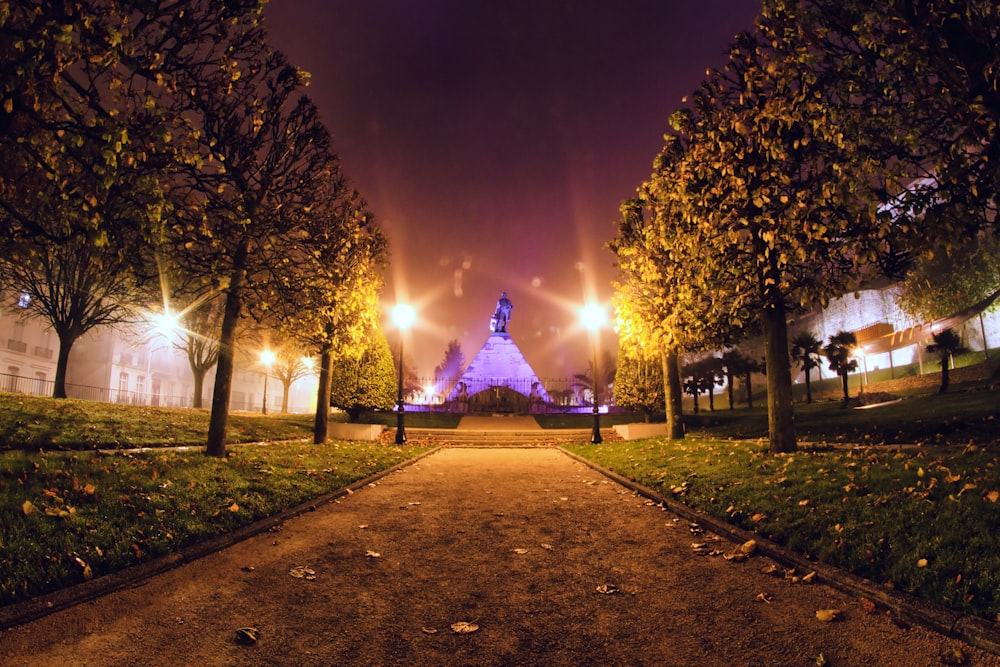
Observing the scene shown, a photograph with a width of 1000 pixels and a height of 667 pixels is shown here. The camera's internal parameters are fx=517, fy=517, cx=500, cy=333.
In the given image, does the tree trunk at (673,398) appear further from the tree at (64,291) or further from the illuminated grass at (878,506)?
the tree at (64,291)

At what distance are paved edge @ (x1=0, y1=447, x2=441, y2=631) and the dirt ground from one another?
0.41 feet

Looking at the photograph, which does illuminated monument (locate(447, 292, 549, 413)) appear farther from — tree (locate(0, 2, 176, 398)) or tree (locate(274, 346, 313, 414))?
tree (locate(0, 2, 176, 398))

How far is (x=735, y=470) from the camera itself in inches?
413

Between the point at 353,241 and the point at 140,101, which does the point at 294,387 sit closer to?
the point at 353,241

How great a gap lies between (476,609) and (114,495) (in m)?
5.68

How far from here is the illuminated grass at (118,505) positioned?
4.92 meters

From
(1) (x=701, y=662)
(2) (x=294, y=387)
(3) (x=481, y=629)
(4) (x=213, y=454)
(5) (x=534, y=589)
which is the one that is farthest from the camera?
(2) (x=294, y=387)

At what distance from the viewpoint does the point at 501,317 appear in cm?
4681

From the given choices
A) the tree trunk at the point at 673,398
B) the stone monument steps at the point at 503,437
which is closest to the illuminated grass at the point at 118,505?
the tree trunk at the point at 673,398

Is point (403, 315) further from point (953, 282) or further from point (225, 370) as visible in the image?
point (953, 282)

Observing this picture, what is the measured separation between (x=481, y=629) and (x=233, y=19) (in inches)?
361

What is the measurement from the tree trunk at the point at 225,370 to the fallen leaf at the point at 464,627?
1009 centimetres

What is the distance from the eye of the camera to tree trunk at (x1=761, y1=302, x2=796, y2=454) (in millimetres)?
12594

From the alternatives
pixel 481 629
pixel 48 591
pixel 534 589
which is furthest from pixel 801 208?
pixel 48 591
